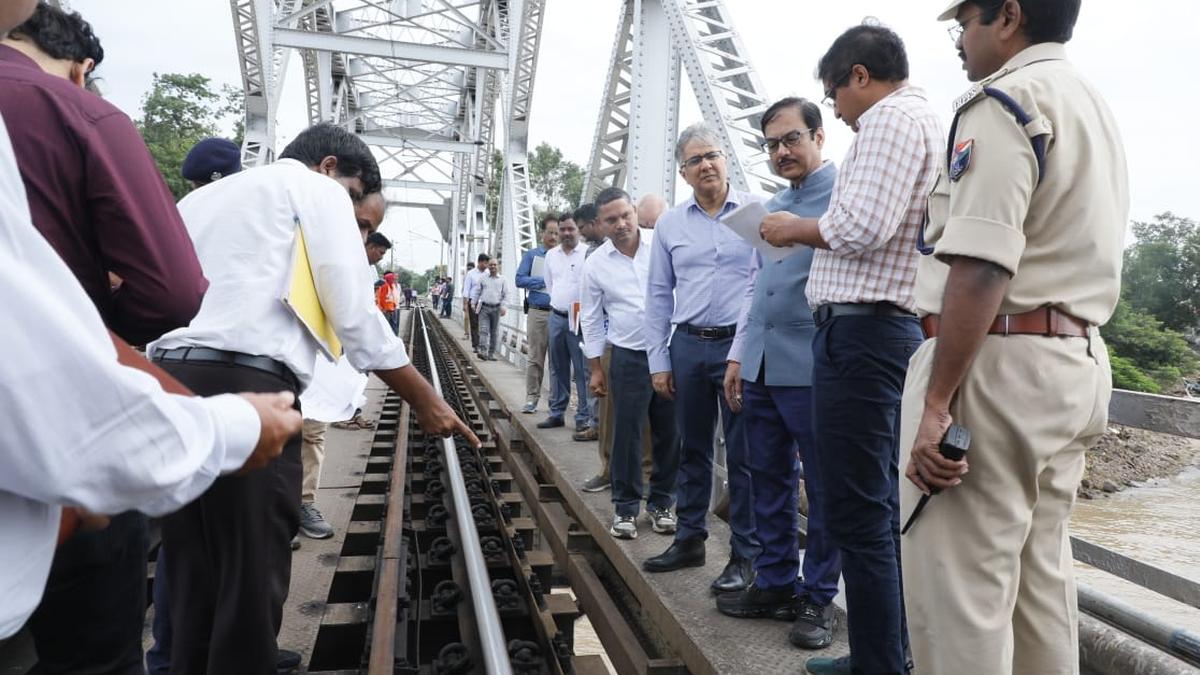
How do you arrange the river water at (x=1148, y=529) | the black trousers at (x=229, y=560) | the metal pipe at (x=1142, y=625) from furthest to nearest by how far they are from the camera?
1. the river water at (x=1148, y=529)
2. the metal pipe at (x=1142, y=625)
3. the black trousers at (x=229, y=560)

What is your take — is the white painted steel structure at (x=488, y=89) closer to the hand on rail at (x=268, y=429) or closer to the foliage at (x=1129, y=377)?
the hand on rail at (x=268, y=429)

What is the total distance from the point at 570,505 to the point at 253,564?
3.34 meters

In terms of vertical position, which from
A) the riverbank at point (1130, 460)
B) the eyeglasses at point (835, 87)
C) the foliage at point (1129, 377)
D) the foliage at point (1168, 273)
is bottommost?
the riverbank at point (1130, 460)

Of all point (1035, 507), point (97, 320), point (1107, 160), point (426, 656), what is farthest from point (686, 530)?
point (97, 320)

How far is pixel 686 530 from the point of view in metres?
3.78

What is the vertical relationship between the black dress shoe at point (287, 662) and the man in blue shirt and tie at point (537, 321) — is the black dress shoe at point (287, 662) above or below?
below

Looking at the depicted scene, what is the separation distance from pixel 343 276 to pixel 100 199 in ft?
2.34

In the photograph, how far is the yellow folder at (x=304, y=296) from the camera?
2180 millimetres

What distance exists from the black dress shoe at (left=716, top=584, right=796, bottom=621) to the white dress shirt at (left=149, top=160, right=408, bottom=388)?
1.82 metres

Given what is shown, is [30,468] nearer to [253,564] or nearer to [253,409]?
[253,409]

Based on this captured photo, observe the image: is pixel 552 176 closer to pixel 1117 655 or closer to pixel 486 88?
pixel 486 88

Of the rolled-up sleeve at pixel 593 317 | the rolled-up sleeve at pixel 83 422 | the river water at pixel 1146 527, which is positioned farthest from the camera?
the river water at pixel 1146 527

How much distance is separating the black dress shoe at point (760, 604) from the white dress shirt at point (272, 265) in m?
1.82

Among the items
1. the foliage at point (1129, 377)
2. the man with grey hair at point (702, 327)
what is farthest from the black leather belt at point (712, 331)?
the foliage at point (1129, 377)
